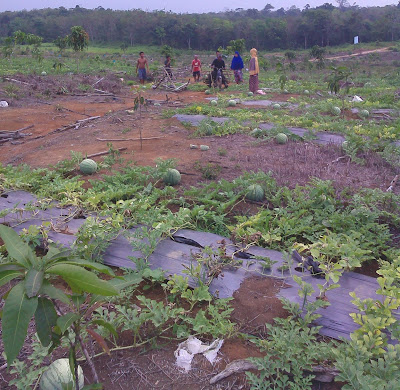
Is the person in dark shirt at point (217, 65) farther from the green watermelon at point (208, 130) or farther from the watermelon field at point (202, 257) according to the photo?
the green watermelon at point (208, 130)

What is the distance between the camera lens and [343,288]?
319 centimetres

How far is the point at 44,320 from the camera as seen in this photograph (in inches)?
66.9

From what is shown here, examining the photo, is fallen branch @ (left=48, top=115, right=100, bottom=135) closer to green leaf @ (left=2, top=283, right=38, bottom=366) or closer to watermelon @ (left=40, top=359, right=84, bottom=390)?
watermelon @ (left=40, top=359, right=84, bottom=390)

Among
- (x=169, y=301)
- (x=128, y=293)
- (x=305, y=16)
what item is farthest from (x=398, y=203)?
(x=305, y=16)

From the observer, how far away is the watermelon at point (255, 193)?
4891mm

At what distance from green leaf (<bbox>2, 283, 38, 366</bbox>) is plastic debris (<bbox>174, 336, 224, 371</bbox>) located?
1306 mm

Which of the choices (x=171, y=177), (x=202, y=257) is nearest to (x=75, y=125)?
(x=171, y=177)

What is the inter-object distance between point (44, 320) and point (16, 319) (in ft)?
0.61

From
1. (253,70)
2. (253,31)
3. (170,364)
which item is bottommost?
(170,364)

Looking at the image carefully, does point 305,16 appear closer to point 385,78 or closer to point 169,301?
point 385,78

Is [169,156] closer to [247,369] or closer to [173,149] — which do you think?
[173,149]

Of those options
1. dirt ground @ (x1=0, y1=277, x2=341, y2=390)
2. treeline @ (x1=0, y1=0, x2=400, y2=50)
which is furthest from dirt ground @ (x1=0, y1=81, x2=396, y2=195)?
treeline @ (x1=0, y1=0, x2=400, y2=50)

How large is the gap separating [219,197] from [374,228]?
181cm

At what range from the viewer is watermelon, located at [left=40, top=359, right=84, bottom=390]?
2.25 m
